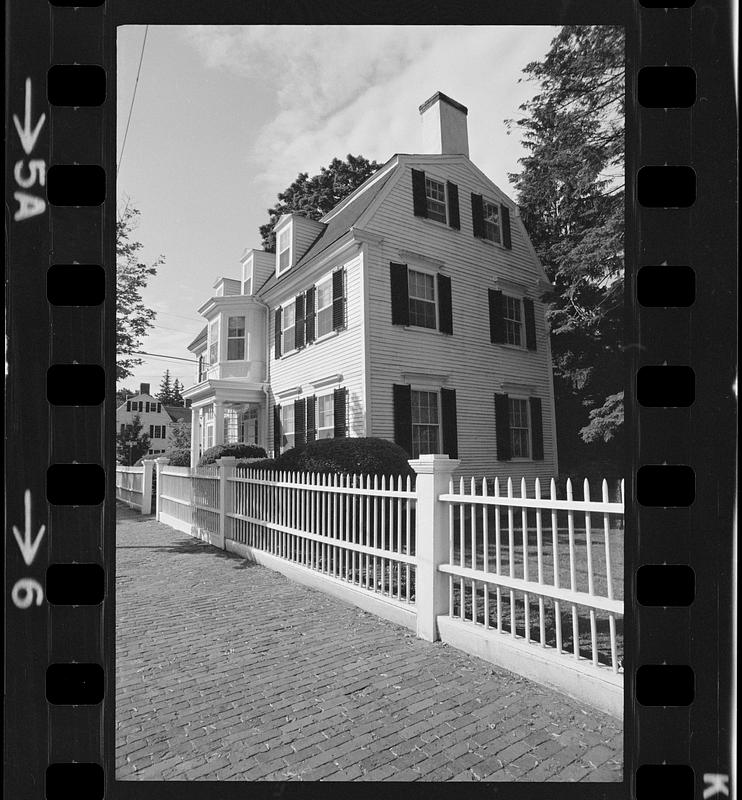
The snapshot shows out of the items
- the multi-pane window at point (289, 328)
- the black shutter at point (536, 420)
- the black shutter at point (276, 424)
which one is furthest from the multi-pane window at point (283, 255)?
the black shutter at point (536, 420)

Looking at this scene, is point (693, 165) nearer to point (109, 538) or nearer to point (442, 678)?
point (109, 538)

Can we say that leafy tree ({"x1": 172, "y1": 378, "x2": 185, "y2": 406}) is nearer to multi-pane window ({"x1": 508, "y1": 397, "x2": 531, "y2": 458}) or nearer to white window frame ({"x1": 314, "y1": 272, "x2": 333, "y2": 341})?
multi-pane window ({"x1": 508, "y1": 397, "x2": 531, "y2": 458})

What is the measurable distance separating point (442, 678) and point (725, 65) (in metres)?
3.03

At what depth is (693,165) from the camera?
811 millimetres

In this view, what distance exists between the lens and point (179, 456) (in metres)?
7.62

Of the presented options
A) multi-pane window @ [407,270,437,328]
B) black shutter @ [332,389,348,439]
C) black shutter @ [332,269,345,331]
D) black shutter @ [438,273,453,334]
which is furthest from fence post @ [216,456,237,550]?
black shutter @ [438,273,453,334]

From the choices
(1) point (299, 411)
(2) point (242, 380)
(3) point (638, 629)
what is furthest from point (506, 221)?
(2) point (242, 380)

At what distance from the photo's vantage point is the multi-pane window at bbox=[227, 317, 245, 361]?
8.02 m

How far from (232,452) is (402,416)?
3197 mm

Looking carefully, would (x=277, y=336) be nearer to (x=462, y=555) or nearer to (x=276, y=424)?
(x=276, y=424)

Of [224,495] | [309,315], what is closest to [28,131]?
[224,495]

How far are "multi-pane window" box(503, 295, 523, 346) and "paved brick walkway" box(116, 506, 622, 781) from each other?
175 centimetres

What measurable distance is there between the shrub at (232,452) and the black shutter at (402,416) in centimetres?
275

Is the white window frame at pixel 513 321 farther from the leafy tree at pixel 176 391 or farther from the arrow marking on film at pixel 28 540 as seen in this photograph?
the arrow marking on film at pixel 28 540
